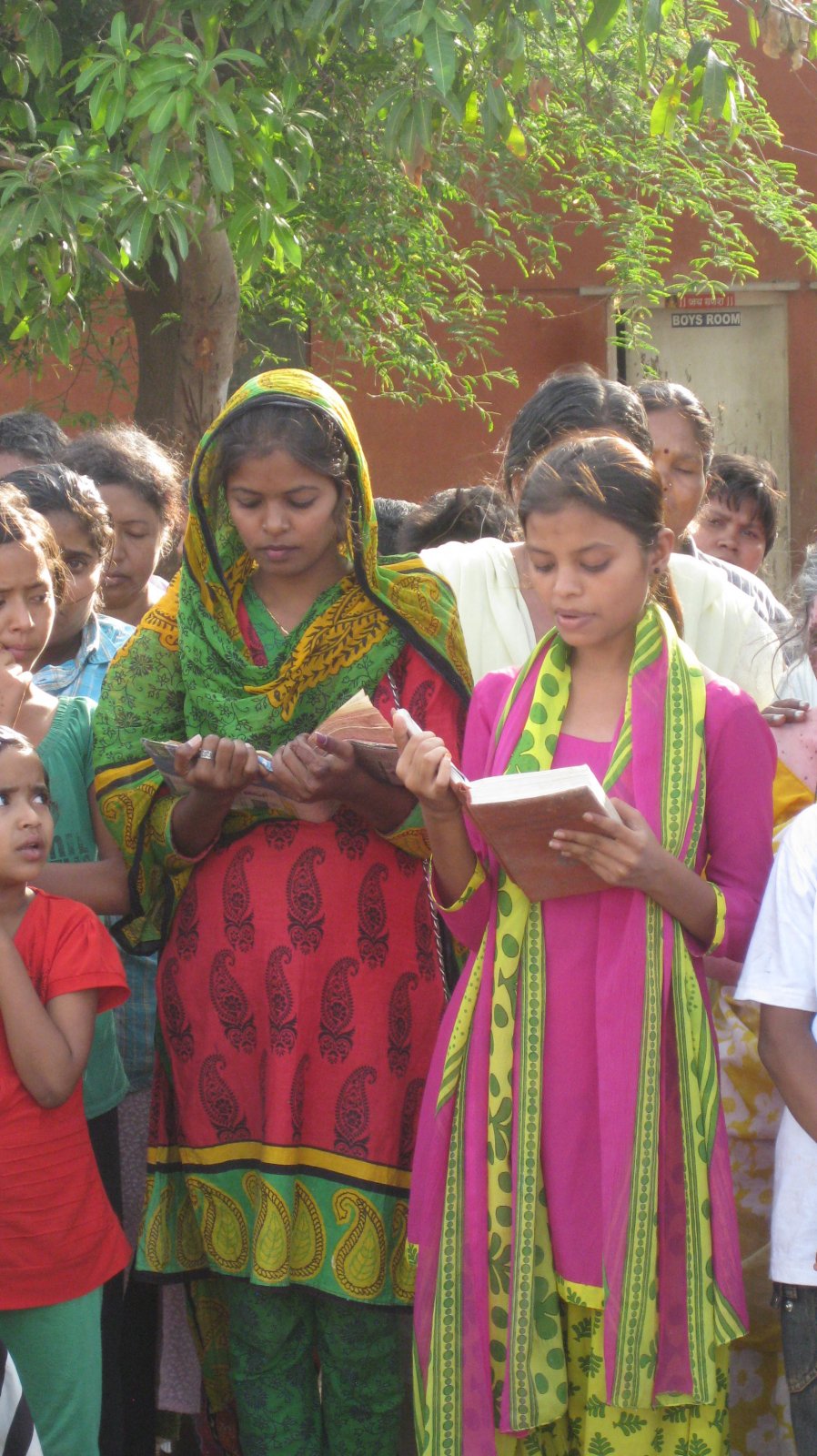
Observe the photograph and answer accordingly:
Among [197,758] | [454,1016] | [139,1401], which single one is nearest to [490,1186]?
[454,1016]

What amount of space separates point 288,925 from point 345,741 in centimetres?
33

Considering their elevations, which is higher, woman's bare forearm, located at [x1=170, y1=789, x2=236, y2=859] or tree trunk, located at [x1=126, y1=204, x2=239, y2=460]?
tree trunk, located at [x1=126, y1=204, x2=239, y2=460]

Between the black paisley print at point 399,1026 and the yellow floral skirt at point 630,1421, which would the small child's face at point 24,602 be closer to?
the black paisley print at point 399,1026

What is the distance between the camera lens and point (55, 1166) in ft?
7.80

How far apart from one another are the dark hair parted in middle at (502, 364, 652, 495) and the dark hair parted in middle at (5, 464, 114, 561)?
2.62 feet

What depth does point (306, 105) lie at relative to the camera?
677 centimetres

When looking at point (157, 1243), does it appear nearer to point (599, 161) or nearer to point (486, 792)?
point (486, 792)

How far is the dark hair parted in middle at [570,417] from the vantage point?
9.76 feet

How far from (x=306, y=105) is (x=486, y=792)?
5.42 meters

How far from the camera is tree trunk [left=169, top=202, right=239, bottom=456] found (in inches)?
262

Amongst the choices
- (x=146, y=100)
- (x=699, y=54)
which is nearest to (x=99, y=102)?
(x=146, y=100)

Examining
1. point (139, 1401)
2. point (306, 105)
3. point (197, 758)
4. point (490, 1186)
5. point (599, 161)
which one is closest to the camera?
point (490, 1186)

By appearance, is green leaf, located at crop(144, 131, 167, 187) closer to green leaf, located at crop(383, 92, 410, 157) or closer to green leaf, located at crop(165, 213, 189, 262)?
green leaf, located at crop(165, 213, 189, 262)

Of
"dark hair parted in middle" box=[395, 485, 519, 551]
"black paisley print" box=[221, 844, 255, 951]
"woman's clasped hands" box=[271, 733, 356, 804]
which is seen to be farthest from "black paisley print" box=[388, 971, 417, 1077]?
"dark hair parted in middle" box=[395, 485, 519, 551]
